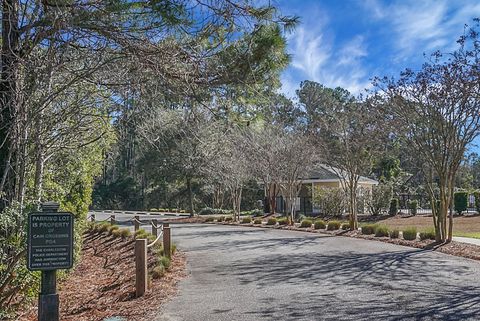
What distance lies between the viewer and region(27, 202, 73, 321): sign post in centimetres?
499

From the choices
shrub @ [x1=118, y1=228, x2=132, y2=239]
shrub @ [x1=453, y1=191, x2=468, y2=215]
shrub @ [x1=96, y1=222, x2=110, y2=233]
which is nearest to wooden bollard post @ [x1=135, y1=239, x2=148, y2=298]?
shrub @ [x1=118, y1=228, x2=132, y2=239]

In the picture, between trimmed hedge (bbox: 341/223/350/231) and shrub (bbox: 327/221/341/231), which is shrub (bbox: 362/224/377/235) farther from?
shrub (bbox: 327/221/341/231)

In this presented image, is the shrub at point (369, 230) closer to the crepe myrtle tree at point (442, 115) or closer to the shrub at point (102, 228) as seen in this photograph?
the crepe myrtle tree at point (442, 115)

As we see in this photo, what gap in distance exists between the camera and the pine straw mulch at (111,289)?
714 cm

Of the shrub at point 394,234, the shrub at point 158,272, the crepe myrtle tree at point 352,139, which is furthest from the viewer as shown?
the crepe myrtle tree at point 352,139

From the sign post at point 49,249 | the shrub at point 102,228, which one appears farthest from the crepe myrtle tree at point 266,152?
the sign post at point 49,249

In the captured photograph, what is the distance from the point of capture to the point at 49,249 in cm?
503

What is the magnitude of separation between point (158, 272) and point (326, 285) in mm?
3298

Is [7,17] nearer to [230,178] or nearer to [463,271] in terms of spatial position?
[463,271]

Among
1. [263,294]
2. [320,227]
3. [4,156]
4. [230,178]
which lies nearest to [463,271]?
[263,294]

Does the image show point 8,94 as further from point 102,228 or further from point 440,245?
point 102,228

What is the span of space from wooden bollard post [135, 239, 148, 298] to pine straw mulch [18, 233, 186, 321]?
13 centimetres

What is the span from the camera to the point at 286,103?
5009 centimetres

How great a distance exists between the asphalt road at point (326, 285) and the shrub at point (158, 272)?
56 cm
